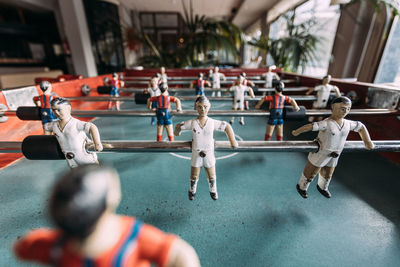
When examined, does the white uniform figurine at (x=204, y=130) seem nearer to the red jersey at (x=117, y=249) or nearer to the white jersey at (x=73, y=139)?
the white jersey at (x=73, y=139)

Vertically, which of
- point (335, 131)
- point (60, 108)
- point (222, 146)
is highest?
point (60, 108)

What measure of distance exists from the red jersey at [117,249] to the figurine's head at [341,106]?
1.13 metres

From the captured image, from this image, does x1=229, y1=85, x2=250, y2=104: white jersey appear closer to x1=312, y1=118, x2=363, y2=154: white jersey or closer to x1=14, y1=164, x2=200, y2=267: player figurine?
x1=312, y1=118, x2=363, y2=154: white jersey

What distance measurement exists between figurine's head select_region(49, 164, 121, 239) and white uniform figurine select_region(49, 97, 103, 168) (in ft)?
2.38

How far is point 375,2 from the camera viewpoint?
297 centimetres

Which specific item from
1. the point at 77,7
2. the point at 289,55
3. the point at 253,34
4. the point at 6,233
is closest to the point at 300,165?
the point at 6,233

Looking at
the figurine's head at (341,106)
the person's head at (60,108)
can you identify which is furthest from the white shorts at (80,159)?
the figurine's head at (341,106)

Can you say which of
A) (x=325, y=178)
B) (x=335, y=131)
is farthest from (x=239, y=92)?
(x=335, y=131)

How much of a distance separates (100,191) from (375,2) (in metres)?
4.46

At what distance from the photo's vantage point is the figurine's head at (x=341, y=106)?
1.06 m

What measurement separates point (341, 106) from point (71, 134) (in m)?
1.49

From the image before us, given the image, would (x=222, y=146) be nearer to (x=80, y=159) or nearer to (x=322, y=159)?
(x=322, y=159)

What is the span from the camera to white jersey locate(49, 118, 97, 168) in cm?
102

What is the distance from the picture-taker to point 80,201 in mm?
337
